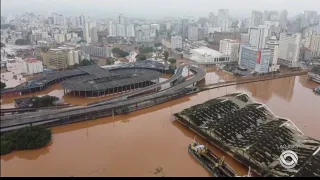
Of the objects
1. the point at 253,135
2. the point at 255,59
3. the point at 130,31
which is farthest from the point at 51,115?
the point at 130,31

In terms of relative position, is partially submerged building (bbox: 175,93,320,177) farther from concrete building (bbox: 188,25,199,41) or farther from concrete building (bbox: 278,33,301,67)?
concrete building (bbox: 188,25,199,41)

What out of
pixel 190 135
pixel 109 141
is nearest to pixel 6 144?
pixel 109 141

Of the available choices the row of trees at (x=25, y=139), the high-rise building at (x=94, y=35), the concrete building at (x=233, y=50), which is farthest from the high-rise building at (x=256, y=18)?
the row of trees at (x=25, y=139)

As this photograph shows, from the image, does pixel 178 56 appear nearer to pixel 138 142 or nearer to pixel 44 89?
pixel 44 89

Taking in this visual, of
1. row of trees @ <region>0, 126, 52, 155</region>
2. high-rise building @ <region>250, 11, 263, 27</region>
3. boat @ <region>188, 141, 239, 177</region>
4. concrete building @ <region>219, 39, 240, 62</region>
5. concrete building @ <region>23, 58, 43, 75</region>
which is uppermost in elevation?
high-rise building @ <region>250, 11, 263, 27</region>

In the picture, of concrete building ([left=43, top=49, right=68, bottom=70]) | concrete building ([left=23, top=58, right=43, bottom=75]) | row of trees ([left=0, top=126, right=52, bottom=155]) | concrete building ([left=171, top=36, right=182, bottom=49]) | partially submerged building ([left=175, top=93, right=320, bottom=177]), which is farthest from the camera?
concrete building ([left=171, top=36, right=182, bottom=49])

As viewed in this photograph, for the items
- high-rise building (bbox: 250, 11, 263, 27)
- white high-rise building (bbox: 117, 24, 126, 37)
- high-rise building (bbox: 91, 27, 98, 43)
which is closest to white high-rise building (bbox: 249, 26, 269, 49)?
high-rise building (bbox: 250, 11, 263, 27)
